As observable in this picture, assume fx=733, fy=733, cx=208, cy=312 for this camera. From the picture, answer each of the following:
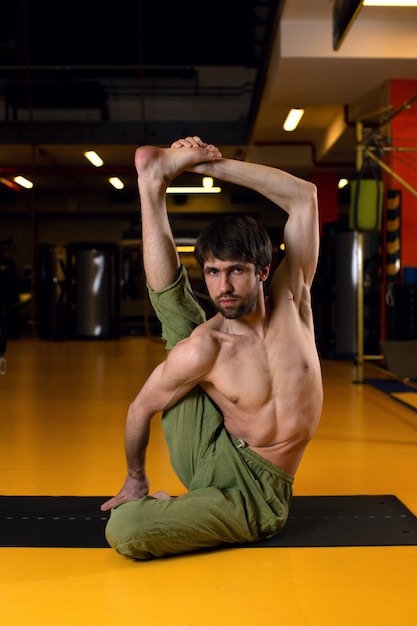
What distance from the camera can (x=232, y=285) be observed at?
2.09 metres

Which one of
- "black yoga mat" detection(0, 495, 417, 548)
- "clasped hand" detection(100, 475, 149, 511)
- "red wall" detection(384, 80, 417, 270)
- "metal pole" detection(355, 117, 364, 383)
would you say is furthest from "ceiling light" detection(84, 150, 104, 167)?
"clasped hand" detection(100, 475, 149, 511)

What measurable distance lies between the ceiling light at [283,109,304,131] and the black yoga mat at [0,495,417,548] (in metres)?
7.11

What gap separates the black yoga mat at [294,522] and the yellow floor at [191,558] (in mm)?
71

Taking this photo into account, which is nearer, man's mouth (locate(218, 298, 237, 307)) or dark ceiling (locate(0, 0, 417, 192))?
man's mouth (locate(218, 298, 237, 307))

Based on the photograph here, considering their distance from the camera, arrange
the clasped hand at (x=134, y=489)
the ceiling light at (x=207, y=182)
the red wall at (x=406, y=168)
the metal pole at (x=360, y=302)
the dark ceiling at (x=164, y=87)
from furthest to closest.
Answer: the ceiling light at (x=207, y=182), the dark ceiling at (x=164, y=87), the red wall at (x=406, y=168), the metal pole at (x=360, y=302), the clasped hand at (x=134, y=489)

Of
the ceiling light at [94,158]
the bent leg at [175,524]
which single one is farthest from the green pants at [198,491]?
the ceiling light at [94,158]

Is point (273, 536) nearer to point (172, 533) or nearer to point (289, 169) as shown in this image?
point (172, 533)

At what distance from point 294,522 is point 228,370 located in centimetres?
63

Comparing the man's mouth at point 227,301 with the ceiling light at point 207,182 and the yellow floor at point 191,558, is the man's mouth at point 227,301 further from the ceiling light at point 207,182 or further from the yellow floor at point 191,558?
the ceiling light at point 207,182

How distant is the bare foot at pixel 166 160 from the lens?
220 cm

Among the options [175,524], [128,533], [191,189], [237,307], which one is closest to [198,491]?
[175,524]

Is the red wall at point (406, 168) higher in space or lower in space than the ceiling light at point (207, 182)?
lower

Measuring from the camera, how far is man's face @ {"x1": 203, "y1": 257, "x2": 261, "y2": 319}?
6.83 feet

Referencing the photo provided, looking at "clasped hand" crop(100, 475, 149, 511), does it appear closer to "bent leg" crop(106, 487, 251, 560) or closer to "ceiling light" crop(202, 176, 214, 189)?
"bent leg" crop(106, 487, 251, 560)
